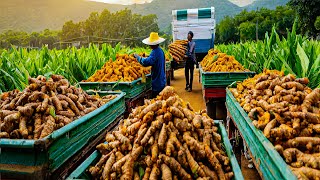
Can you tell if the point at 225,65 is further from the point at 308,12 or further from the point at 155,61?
the point at 308,12

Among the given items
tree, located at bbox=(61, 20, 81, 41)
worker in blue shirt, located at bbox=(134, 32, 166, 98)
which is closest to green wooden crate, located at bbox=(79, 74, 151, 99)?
worker in blue shirt, located at bbox=(134, 32, 166, 98)

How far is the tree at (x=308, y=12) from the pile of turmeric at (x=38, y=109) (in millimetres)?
26773

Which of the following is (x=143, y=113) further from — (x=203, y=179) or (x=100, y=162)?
(x=203, y=179)

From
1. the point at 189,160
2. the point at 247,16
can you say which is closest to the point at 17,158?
the point at 189,160

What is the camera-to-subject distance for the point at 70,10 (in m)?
98.5

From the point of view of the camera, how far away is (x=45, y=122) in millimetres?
3072

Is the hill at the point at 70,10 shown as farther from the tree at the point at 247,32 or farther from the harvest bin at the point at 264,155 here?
the harvest bin at the point at 264,155

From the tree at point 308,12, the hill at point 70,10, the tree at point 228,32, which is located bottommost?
the tree at point 228,32

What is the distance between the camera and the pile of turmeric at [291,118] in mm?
2350

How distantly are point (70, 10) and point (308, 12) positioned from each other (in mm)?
86997

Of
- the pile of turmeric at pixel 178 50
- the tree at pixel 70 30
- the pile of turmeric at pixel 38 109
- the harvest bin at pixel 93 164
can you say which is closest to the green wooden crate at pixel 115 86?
the pile of turmeric at pixel 38 109

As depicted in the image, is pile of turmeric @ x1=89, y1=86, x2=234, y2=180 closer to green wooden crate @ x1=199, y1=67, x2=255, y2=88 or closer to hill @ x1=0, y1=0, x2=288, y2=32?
green wooden crate @ x1=199, y1=67, x2=255, y2=88

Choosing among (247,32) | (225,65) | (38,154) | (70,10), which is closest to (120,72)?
(225,65)

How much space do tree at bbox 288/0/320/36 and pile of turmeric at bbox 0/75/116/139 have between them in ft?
87.8
